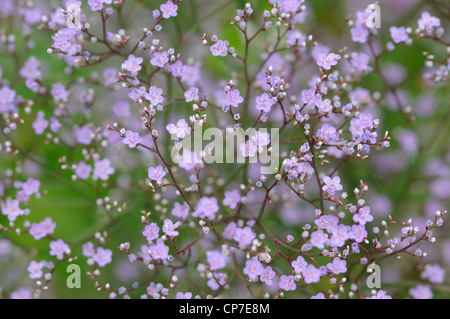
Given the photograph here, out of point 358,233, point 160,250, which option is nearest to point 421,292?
point 358,233

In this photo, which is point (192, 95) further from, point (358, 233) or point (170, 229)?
point (358, 233)

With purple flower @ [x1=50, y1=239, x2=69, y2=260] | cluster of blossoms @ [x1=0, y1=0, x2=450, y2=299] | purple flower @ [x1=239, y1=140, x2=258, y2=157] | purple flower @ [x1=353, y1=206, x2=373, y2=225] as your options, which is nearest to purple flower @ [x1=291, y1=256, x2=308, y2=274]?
cluster of blossoms @ [x1=0, y1=0, x2=450, y2=299]

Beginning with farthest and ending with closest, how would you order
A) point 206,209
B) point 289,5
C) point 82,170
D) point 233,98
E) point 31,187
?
point 82,170 < point 31,187 < point 289,5 < point 233,98 < point 206,209

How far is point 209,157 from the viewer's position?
1780 mm

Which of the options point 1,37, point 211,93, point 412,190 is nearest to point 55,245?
point 1,37

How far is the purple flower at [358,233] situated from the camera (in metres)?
1.64

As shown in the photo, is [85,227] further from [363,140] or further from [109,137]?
[363,140]

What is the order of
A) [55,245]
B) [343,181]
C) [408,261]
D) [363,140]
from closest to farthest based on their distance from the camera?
[363,140], [55,245], [343,181], [408,261]

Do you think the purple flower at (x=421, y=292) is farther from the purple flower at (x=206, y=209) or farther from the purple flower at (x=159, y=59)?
the purple flower at (x=159, y=59)

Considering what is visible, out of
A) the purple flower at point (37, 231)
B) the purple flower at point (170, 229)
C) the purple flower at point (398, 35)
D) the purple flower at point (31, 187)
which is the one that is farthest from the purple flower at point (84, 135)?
the purple flower at point (398, 35)

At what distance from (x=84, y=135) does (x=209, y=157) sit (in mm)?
616
